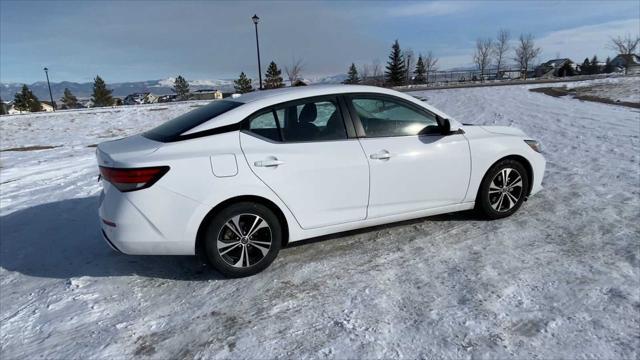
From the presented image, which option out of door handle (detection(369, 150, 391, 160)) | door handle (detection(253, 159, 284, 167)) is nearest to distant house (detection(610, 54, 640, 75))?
door handle (detection(369, 150, 391, 160))

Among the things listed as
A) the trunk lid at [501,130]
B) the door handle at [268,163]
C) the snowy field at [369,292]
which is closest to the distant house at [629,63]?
the trunk lid at [501,130]

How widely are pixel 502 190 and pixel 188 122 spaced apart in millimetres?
3279

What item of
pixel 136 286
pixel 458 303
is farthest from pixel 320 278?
pixel 136 286

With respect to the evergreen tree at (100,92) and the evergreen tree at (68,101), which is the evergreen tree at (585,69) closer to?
the evergreen tree at (100,92)

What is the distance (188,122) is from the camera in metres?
3.73

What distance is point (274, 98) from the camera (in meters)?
3.80

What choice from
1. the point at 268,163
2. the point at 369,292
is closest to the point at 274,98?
the point at 268,163

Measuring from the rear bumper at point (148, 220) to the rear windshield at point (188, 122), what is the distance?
538 millimetres

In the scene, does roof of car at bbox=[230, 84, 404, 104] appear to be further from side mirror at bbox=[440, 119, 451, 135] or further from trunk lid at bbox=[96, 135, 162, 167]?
trunk lid at bbox=[96, 135, 162, 167]

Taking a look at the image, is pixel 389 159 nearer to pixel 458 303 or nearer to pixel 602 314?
pixel 458 303

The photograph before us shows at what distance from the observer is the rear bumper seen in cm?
326

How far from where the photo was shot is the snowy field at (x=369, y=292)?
268 cm

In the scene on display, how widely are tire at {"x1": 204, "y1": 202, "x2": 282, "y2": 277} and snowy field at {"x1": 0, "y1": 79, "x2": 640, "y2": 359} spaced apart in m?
0.14

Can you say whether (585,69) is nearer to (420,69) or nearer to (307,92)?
(420,69)
